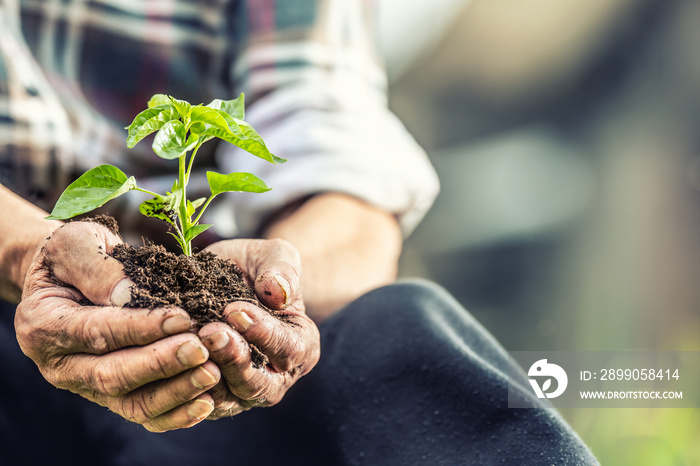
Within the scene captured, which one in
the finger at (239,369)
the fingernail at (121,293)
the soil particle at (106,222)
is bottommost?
the finger at (239,369)

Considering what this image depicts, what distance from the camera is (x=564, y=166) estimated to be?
2.61 m

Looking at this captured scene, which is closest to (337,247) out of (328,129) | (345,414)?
(328,129)

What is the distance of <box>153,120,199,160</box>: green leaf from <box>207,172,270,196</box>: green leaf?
0.06 meters

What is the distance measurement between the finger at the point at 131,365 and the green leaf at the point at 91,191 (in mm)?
149

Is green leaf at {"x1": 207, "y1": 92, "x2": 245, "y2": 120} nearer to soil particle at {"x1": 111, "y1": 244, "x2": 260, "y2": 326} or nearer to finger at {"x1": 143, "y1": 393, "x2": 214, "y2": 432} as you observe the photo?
soil particle at {"x1": 111, "y1": 244, "x2": 260, "y2": 326}

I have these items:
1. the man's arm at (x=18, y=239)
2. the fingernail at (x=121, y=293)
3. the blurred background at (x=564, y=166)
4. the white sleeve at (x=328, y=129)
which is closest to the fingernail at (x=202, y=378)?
the fingernail at (x=121, y=293)

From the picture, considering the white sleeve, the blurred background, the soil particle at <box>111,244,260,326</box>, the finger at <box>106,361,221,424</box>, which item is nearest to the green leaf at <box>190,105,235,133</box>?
the soil particle at <box>111,244,260,326</box>

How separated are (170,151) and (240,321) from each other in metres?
0.19

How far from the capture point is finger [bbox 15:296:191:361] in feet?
1.73

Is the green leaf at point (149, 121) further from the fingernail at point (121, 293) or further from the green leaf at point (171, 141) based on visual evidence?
the fingernail at point (121, 293)

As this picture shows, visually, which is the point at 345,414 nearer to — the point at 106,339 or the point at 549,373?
the point at 106,339

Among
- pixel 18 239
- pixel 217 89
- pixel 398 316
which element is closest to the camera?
pixel 18 239

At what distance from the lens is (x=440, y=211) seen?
2.71m

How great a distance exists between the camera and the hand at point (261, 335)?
55 cm
